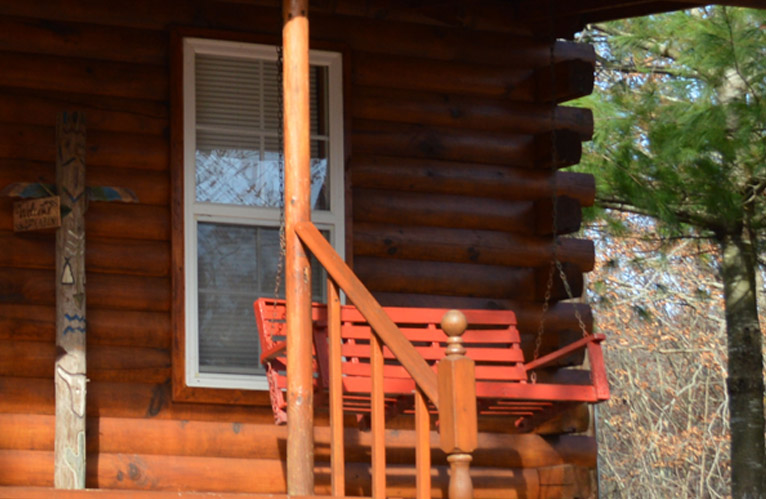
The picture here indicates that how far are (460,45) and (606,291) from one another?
11.8 metres

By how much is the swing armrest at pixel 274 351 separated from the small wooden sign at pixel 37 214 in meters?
1.37

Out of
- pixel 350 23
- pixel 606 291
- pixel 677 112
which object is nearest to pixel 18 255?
pixel 350 23

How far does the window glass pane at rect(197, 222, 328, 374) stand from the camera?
7.03 m

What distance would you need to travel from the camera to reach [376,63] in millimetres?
7664

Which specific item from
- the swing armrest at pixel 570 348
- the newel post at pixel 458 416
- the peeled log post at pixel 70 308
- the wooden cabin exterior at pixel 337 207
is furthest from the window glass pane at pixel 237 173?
the newel post at pixel 458 416

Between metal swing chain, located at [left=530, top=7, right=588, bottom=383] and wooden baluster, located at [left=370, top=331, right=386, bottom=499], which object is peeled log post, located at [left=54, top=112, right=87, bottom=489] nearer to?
wooden baluster, located at [left=370, top=331, right=386, bottom=499]

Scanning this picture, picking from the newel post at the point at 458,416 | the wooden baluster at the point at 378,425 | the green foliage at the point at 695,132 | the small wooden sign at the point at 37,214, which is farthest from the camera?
the green foliage at the point at 695,132

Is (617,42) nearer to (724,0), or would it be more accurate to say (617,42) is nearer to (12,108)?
(724,0)

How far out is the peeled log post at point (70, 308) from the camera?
6.34 m

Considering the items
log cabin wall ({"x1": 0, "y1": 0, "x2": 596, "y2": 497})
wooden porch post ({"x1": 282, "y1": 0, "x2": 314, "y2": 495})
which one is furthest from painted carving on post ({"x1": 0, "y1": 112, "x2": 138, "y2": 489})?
wooden porch post ({"x1": 282, "y1": 0, "x2": 314, "y2": 495})

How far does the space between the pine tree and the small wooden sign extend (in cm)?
571

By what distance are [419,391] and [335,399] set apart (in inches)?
19.5

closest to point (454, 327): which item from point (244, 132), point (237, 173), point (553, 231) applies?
point (237, 173)

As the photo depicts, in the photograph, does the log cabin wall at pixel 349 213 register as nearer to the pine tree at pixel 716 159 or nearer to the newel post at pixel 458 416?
the newel post at pixel 458 416
